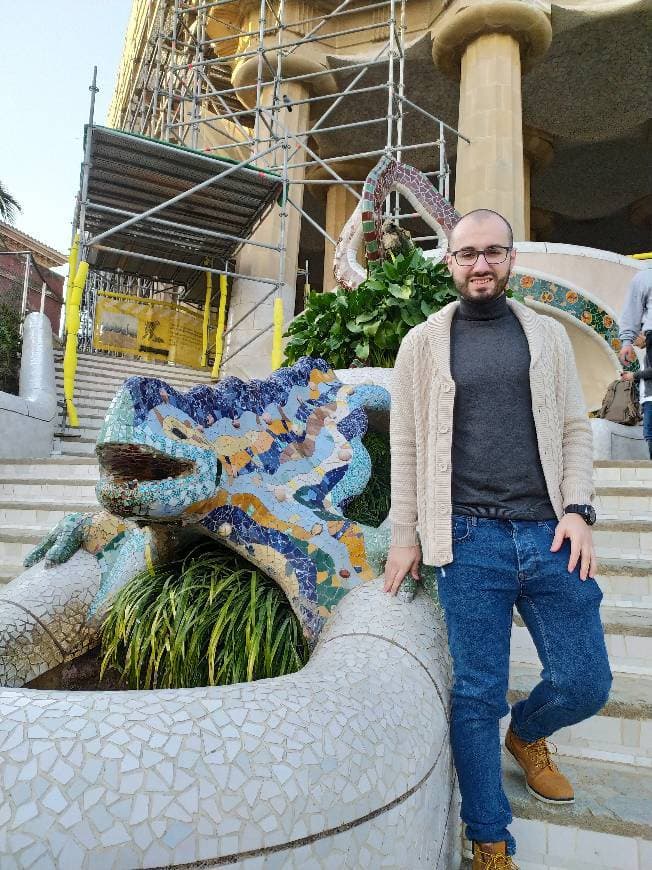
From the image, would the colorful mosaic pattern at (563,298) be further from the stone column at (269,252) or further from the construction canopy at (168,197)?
the stone column at (269,252)

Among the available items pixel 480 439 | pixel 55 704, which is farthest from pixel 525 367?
pixel 55 704

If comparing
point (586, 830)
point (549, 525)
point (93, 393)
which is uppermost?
point (93, 393)

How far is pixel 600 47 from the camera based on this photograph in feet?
33.8

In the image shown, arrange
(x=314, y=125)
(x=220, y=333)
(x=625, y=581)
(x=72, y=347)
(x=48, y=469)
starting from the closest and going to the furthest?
(x=625, y=581) → (x=48, y=469) → (x=72, y=347) → (x=220, y=333) → (x=314, y=125)

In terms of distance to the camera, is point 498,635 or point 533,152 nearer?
point 498,635

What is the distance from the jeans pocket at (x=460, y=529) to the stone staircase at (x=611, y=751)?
2.42ft

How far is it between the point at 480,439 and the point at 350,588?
52cm

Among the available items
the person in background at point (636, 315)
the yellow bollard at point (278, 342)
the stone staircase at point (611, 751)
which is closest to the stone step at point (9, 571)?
the stone staircase at point (611, 751)

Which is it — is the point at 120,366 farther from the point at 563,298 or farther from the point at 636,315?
the point at 636,315

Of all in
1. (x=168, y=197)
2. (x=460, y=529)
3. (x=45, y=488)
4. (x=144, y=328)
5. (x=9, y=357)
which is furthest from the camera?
(x=144, y=328)

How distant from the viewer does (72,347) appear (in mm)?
6855

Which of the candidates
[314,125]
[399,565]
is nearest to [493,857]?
[399,565]

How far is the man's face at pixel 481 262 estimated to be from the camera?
1.43 m

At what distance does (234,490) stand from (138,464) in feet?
0.89
